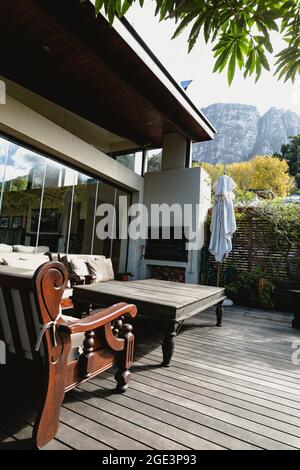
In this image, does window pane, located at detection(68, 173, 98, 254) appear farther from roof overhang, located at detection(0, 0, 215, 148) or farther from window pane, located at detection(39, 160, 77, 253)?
roof overhang, located at detection(0, 0, 215, 148)

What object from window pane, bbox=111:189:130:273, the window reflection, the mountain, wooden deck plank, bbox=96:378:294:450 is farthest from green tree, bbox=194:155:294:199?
the mountain

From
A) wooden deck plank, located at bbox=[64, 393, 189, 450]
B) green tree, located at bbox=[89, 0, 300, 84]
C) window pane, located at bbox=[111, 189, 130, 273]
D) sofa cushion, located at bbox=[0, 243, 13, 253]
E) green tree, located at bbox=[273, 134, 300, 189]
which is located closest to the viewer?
green tree, located at bbox=[89, 0, 300, 84]

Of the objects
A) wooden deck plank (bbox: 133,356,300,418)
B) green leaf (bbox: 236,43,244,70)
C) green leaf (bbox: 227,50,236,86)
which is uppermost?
green leaf (bbox: 236,43,244,70)

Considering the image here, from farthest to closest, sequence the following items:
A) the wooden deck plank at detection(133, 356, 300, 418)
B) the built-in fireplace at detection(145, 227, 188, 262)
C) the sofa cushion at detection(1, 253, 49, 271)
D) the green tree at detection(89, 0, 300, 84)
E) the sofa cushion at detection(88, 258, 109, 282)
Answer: the built-in fireplace at detection(145, 227, 188, 262) < the sofa cushion at detection(88, 258, 109, 282) < the sofa cushion at detection(1, 253, 49, 271) < the wooden deck plank at detection(133, 356, 300, 418) < the green tree at detection(89, 0, 300, 84)

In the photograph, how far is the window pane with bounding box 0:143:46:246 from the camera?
4398 millimetres

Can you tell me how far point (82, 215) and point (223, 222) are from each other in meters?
3.31

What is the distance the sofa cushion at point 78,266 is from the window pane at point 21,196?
97cm

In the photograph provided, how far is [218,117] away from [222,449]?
81.1 metres

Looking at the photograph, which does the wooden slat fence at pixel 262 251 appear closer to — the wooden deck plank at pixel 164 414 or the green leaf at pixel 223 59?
the wooden deck plank at pixel 164 414

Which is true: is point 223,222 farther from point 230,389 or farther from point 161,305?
point 230,389

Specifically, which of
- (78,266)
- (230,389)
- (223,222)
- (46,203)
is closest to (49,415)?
(230,389)

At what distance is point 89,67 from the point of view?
15.0 ft

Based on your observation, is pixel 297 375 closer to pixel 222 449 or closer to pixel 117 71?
pixel 222 449

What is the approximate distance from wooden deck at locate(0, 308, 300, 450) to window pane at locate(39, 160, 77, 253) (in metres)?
3.16
